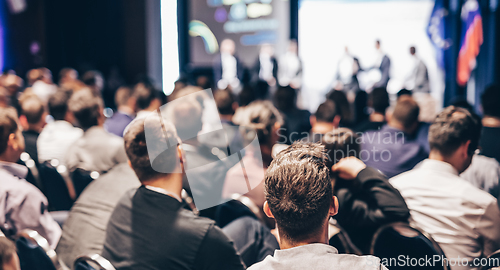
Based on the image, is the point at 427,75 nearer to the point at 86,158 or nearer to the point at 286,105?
the point at 286,105

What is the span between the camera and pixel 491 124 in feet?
10.6

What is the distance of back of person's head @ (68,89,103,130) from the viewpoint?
3193 mm

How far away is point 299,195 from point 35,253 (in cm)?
105

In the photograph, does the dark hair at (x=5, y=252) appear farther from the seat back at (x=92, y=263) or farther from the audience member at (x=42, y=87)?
the audience member at (x=42, y=87)

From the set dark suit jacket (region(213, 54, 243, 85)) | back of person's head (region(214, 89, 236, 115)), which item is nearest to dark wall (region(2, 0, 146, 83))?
dark suit jacket (region(213, 54, 243, 85))

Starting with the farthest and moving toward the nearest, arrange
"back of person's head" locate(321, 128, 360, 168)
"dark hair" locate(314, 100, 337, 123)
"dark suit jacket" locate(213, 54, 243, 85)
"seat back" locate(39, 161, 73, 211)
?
1. "dark suit jacket" locate(213, 54, 243, 85)
2. "dark hair" locate(314, 100, 337, 123)
3. "seat back" locate(39, 161, 73, 211)
4. "back of person's head" locate(321, 128, 360, 168)

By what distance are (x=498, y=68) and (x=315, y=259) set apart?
7203 millimetres

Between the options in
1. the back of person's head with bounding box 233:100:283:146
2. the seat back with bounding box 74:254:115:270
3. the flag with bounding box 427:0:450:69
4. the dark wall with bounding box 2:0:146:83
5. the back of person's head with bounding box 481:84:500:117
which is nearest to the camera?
the seat back with bounding box 74:254:115:270

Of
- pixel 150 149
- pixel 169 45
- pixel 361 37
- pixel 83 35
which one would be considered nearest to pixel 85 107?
pixel 150 149

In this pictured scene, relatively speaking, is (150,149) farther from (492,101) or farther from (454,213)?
(492,101)

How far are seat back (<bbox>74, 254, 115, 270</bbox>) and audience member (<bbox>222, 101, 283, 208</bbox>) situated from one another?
3.24 feet

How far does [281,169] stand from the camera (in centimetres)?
108

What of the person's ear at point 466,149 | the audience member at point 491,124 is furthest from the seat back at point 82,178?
the audience member at point 491,124

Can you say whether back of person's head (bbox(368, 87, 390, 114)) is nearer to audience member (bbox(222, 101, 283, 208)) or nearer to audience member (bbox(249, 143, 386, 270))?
audience member (bbox(222, 101, 283, 208))
